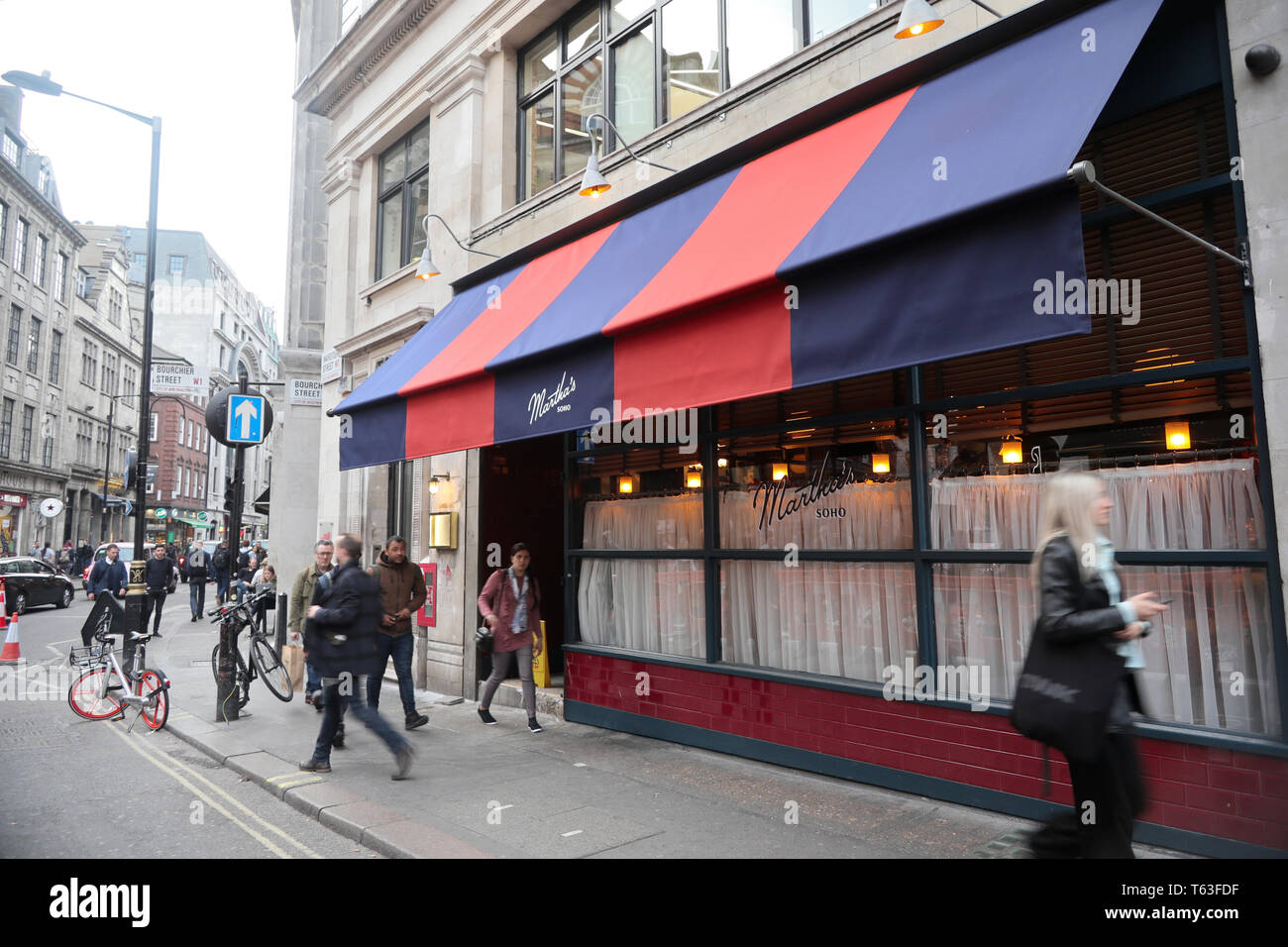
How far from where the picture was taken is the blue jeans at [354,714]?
20.9 ft

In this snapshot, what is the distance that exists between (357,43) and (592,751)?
462 inches

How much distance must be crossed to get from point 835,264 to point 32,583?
86.7 ft

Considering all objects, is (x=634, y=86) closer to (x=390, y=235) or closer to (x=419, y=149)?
(x=419, y=149)

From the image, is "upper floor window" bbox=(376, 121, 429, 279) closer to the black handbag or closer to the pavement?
the pavement

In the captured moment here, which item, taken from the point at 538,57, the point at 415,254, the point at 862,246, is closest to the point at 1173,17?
the point at 862,246

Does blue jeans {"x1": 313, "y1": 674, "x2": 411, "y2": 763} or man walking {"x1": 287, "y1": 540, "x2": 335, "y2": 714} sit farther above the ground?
man walking {"x1": 287, "y1": 540, "x2": 335, "y2": 714}

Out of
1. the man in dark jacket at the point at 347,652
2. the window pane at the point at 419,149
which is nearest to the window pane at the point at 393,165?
the window pane at the point at 419,149

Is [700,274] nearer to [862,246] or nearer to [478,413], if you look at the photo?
[862,246]

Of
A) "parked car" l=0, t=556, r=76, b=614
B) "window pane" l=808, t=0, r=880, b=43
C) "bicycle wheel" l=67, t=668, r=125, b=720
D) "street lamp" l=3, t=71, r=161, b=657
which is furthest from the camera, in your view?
"parked car" l=0, t=556, r=76, b=614

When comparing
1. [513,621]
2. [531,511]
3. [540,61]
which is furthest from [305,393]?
[513,621]

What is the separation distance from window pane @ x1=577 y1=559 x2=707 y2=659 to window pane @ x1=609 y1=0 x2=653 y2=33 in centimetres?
603

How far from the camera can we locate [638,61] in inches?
362

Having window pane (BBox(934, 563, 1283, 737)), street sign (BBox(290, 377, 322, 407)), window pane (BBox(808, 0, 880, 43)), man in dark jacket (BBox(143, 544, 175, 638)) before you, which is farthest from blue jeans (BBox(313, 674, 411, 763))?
man in dark jacket (BBox(143, 544, 175, 638))

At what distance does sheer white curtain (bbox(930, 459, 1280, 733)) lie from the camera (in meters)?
4.50
